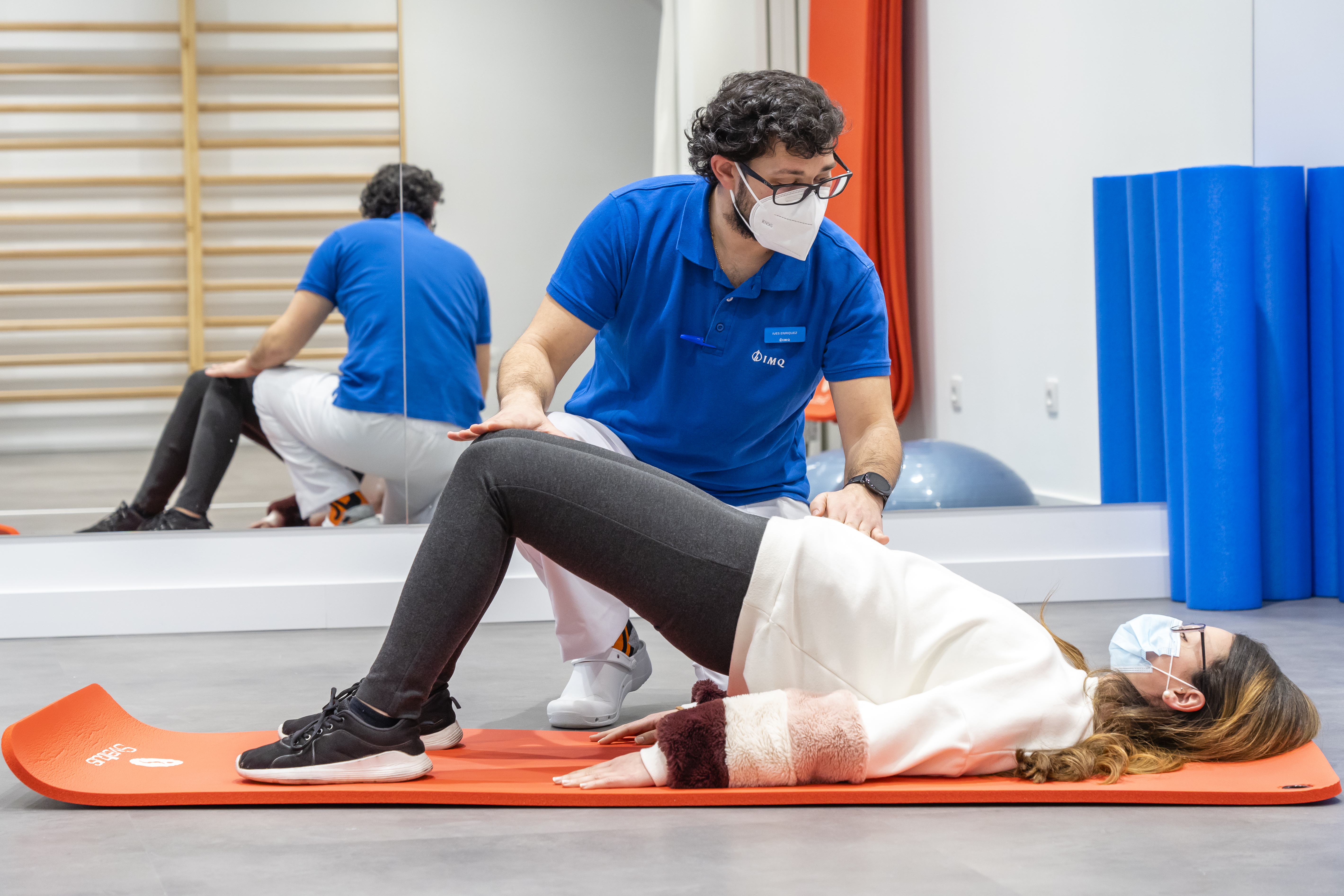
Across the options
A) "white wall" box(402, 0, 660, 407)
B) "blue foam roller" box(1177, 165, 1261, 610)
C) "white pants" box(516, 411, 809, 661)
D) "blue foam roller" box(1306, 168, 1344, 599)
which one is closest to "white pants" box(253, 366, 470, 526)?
"white wall" box(402, 0, 660, 407)

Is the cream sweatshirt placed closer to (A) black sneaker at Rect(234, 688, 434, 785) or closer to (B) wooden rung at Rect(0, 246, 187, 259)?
(A) black sneaker at Rect(234, 688, 434, 785)

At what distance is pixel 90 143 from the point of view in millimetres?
3500

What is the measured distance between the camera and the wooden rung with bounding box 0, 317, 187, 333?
3.59 m

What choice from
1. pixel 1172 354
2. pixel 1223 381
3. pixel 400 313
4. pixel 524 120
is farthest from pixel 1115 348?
pixel 400 313

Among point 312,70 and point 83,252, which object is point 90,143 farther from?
point 312,70

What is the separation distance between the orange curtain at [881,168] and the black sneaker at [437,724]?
112 inches

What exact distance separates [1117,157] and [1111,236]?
408mm

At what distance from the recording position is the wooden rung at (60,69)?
11.4 feet

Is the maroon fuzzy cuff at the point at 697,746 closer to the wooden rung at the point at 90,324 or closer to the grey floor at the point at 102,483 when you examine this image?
the grey floor at the point at 102,483

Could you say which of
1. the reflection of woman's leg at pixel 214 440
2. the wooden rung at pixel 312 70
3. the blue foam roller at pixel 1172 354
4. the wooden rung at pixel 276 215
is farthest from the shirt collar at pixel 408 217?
the blue foam roller at pixel 1172 354

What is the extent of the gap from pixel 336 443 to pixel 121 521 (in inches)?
24.2

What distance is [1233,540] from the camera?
329 cm

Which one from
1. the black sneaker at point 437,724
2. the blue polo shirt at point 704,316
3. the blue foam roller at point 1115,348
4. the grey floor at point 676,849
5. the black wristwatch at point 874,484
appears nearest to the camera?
the grey floor at point 676,849

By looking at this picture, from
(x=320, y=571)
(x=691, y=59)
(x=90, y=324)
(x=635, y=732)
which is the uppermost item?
(x=691, y=59)
